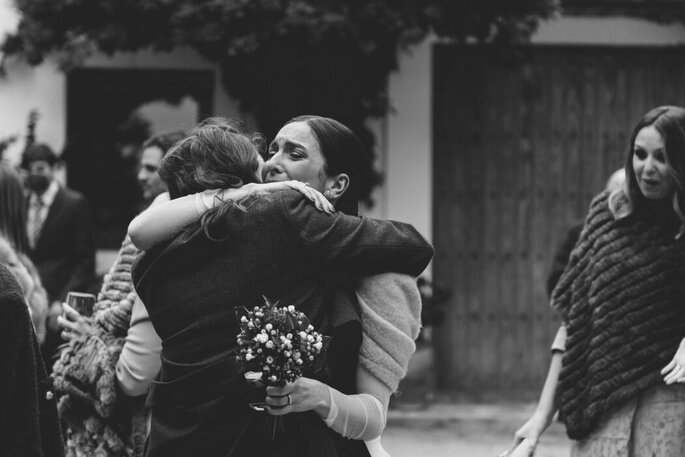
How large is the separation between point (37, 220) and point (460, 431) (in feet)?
11.9

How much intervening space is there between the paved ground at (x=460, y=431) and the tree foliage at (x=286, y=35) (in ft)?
7.75

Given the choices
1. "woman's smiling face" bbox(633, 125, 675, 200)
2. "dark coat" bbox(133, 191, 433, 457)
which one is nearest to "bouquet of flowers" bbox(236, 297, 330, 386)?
"dark coat" bbox(133, 191, 433, 457)

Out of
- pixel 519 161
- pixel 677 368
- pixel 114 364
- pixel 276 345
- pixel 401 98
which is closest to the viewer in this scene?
pixel 276 345

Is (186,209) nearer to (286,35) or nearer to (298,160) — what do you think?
(298,160)

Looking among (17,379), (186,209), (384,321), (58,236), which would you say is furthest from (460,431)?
(17,379)

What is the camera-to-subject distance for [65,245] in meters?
9.27

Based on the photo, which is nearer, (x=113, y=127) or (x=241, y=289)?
(x=241, y=289)

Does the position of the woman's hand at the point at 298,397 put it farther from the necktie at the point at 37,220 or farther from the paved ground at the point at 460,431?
the necktie at the point at 37,220

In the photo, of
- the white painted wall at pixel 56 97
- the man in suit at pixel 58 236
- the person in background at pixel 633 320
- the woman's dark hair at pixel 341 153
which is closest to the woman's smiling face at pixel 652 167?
the person in background at pixel 633 320

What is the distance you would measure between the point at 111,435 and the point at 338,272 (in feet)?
5.28

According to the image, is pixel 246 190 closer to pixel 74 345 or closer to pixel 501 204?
pixel 74 345

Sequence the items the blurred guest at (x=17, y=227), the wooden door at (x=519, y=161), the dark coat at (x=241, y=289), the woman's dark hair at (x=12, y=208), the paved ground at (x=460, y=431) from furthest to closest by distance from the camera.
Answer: the wooden door at (x=519, y=161)
the paved ground at (x=460, y=431)
the woman's dark hair at (x=12, y=208)
the blurred guest at (x=17, y=227)
the dark coat at (x=241, y=289)

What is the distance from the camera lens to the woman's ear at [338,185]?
355 cm

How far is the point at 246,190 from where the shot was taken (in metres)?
3.30
